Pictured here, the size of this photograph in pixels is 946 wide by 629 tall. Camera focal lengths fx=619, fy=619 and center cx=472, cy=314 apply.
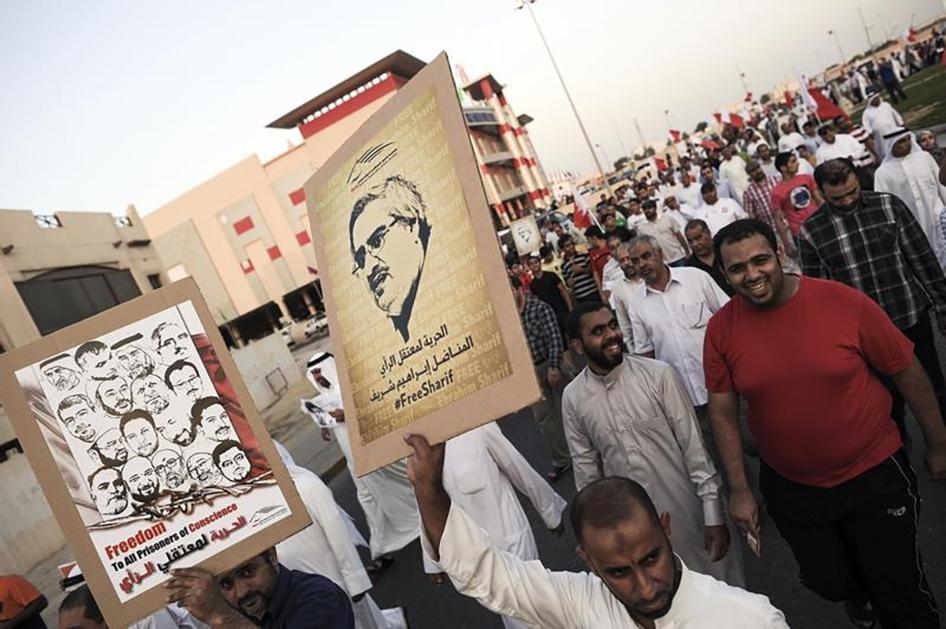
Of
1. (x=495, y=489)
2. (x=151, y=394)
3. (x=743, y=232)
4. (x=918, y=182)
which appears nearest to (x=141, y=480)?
(x=151, y=394)

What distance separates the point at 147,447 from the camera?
1.74 meters

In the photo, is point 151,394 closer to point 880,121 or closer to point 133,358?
point 133,358

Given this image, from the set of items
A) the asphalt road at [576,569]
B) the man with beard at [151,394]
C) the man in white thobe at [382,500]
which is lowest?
the asphalt road at [576,569]

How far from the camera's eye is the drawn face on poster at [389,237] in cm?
152

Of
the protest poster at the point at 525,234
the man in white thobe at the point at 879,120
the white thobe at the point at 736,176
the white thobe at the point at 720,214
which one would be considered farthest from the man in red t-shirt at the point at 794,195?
the protest poster at the point at 525,234

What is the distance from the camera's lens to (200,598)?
1.67 metres

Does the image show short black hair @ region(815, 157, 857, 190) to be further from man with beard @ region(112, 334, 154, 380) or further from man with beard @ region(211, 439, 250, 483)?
man with beard @ region(112, 334, 154, 380)

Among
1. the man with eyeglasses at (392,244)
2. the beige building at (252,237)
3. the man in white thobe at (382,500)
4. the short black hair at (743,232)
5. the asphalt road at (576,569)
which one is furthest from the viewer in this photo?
the beige building at (252,237)

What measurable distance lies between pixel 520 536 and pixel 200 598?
2.08 m

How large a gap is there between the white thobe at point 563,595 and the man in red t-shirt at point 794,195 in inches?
230

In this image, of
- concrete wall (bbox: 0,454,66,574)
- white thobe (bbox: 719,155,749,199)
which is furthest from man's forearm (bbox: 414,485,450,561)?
concrete wall (bbox: 0,454,66,574)

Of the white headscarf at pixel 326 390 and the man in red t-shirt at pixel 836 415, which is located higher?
the white headscarf at pixel 326 390

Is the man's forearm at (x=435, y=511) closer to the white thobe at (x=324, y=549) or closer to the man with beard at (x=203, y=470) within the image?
the man with beard at (x=203, y=470)

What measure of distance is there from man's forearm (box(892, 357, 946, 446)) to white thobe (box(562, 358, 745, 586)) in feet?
2.72
